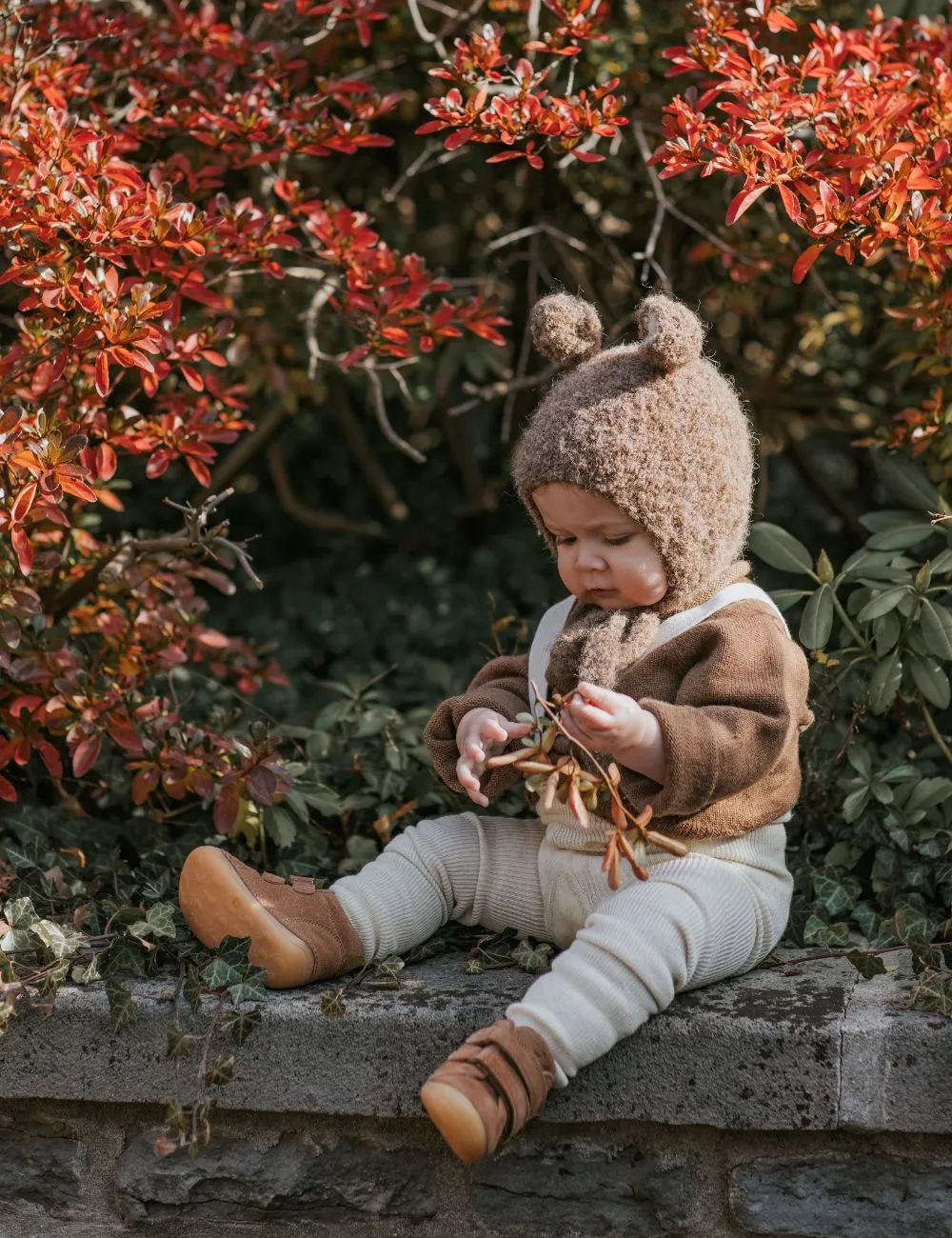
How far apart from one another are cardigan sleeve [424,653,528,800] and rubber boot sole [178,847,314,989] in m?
0.37

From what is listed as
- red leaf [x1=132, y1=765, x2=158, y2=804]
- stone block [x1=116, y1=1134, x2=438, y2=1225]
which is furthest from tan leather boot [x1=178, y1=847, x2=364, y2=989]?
red leaf [x1=132, y1=765, x2=158, y2=804]

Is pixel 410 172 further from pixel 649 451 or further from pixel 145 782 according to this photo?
pixel 145 782

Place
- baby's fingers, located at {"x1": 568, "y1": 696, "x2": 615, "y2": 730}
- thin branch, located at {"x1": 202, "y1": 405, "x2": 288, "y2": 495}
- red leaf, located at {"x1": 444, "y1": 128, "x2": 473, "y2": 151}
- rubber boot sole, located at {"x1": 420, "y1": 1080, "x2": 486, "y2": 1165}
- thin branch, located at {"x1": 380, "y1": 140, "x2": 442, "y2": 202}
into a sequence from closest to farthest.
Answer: rubber boot sole, located at {"x1": 420, "y1": 1080, "x2": 486, "y2": 1165}, baby's fingers, located at {"x1": 568, "y1": 696, "x2": 615, "y2": 730}, red leaf, located at {"x1": 444, "y1": 128, "x2": 473, "y2": 151}, thin branch, located at {"x1": 380, "y1": 140, "x2": 442, "y2": 202}, thin branch, located at {"x1": 202, "y1": 405, "x2": 288, "y2": 495}

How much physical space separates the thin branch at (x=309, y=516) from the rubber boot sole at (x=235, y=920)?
2112 mm

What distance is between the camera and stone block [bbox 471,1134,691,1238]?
202cm

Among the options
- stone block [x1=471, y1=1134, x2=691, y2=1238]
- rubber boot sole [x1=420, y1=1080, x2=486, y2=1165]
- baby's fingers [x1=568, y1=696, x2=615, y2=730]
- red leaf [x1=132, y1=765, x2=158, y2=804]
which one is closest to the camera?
rubber boot sole [x1=420, y1=1080, x2=486, y2=1165]

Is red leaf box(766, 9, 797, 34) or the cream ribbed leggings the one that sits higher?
red leaf box(766, 9, 797, 34)

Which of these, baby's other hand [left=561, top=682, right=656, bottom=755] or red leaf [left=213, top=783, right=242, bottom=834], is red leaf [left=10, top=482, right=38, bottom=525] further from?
baby's other hand [left=561, top=682, right=656, bottom=755]

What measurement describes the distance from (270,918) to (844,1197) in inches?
36.4

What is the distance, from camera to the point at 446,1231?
6.85 feet

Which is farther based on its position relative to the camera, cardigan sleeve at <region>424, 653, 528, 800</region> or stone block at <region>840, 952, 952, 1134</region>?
cardigan sleeve at <region>424, 653, 528, 800</region>

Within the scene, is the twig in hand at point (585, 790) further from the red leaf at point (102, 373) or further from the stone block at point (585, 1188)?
the red leaf at point (102, 373)

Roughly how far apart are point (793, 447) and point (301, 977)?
7.79 ft

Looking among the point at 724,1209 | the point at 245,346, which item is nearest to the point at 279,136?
the point at 245,346
